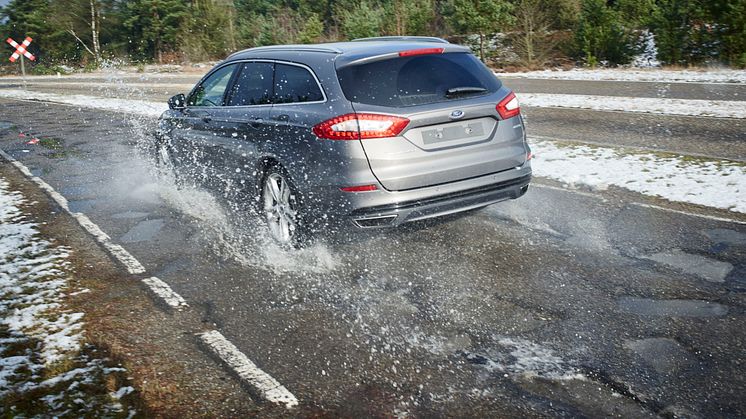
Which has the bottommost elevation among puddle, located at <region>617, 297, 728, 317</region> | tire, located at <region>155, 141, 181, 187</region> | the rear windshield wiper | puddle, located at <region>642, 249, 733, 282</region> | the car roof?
puddle, located at <region>617, 297, 728, 317</region>

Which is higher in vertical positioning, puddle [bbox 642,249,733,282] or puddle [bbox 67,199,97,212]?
puddle [bbox 67,199,97,212]

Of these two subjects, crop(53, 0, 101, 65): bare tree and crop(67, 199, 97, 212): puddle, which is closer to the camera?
crop(67, 199, 97, 212): puddle

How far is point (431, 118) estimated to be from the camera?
4.87m

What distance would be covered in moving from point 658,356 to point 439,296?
1.45m

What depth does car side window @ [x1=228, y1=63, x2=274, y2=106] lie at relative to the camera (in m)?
5.82

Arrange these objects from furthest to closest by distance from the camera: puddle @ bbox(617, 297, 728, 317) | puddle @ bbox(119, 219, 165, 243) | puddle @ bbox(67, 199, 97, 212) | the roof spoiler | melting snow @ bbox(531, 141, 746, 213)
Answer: puddle @ bbox(67, 199, 97, 212)
melting snow @ bbox(531, 141, 746, 213)
puddle @ bbox(119, 219, 165, 243)
the roof spoiler
puddle @ bbox(617, 297, 728, 317)

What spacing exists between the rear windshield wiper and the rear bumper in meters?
0.69

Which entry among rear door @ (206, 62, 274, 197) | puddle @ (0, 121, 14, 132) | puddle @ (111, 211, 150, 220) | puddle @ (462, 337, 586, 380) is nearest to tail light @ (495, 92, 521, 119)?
rear door @ (206, 62, 274, 197)

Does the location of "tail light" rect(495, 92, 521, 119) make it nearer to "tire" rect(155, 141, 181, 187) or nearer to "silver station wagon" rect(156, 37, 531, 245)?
"silver station wagon" rect(156, 37, 531, 245)

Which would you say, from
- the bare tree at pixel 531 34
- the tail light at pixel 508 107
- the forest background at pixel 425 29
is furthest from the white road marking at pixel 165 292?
the bare tree at pixel 531 34

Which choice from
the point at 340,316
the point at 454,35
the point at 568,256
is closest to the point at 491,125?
the point at 568,256

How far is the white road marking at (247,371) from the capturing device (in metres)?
3.26

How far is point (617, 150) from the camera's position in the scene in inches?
373

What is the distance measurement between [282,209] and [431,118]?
1553 millimetres
